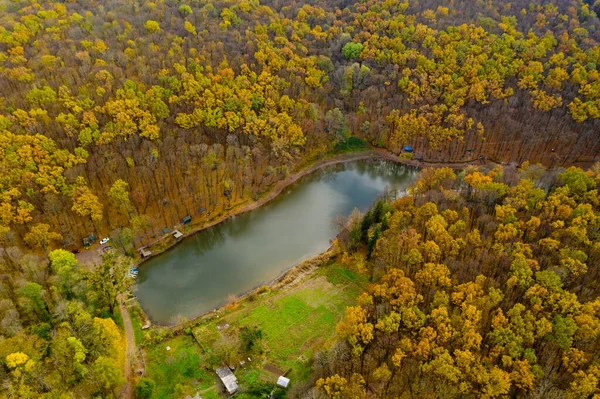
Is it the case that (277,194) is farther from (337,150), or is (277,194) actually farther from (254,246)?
(337,150)

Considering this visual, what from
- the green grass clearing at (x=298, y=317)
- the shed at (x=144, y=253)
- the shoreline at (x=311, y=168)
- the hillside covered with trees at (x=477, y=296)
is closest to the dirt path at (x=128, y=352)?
the green grass clearing at (x=298, y=317)

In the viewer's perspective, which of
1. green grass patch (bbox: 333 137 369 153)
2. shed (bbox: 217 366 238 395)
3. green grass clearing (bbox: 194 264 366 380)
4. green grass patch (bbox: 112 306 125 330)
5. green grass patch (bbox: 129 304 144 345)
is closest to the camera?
shed (bbox: 217 366 238 395)

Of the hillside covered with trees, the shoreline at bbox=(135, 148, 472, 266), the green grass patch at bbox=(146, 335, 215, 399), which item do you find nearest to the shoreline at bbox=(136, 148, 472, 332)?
the shoreline at bbox=(135, 148, 472, 266)

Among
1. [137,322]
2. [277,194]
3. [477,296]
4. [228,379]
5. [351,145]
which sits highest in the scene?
[351,145]

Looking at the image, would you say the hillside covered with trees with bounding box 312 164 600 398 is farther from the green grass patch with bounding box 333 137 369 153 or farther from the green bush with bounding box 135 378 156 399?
the green grass patch with bounding box 333 137 369 153

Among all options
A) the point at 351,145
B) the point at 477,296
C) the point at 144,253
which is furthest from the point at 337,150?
the point at 477,296

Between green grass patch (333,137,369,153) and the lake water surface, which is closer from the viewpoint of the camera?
the lake water surface

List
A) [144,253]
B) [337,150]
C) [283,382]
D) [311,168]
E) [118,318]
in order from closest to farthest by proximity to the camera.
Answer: [283,382] < [118,318] < [144,253] < [311,168] < [337,150]
